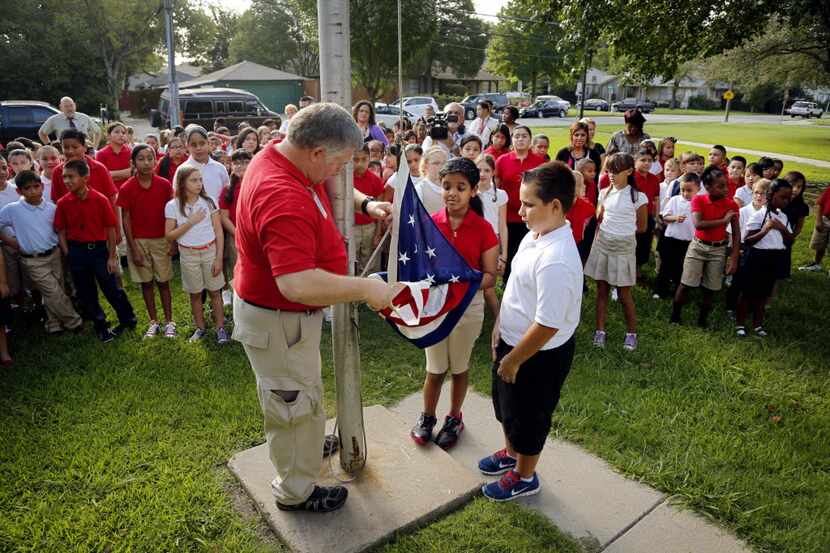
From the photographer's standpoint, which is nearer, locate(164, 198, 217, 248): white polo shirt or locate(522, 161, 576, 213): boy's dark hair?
locate(522, 161, 576, 213): boy's dark hair

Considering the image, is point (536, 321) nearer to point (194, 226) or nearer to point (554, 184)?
point (554, 184)

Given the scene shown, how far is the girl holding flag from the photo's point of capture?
11.7ft

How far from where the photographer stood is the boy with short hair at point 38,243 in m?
5.50

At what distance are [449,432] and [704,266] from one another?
3.63 meters

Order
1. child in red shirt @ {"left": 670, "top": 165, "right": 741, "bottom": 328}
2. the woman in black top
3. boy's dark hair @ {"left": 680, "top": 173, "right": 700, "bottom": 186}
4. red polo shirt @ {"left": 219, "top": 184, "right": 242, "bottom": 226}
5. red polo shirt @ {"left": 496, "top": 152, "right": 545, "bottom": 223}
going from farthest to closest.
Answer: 1. the woman in black top
2. red polo shirt @ {"left": 496, "top": 152, "right": 545, "bottom": 223}
3. boy's dark hair @ {"left": 680, "top": 173, "right": 700, "bottom": 186}
4. red polo shirt @ {"left": 219, "top": 184, "right": 242, "bottom": 226}
5. child in red shirt @ {"left": 670, "top": 165, "right": 741, "bottom": 328}

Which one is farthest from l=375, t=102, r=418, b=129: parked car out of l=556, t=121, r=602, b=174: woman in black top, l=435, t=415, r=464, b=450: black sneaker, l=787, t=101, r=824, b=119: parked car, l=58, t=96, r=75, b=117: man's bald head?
l=787, t=101, r=824, b=119: parked car

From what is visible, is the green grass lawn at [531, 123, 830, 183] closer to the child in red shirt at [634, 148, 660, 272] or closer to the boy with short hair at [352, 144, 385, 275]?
the child in red shirt at [634, 148, 660, 272]

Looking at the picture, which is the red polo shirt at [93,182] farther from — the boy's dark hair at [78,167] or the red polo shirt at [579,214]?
the red polo shirt at [579,214]

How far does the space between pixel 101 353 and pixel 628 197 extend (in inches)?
209

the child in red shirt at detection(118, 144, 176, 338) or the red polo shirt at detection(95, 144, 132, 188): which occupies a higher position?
the red polo shirt at detection(95, 144, 132, 188)

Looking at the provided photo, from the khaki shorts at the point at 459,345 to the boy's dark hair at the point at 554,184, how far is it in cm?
107

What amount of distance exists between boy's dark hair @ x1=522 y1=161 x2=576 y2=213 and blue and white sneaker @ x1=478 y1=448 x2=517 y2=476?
5.59 feet

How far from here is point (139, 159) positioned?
18.0 feet

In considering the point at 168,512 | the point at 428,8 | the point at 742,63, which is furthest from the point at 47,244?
the point at 428,8
